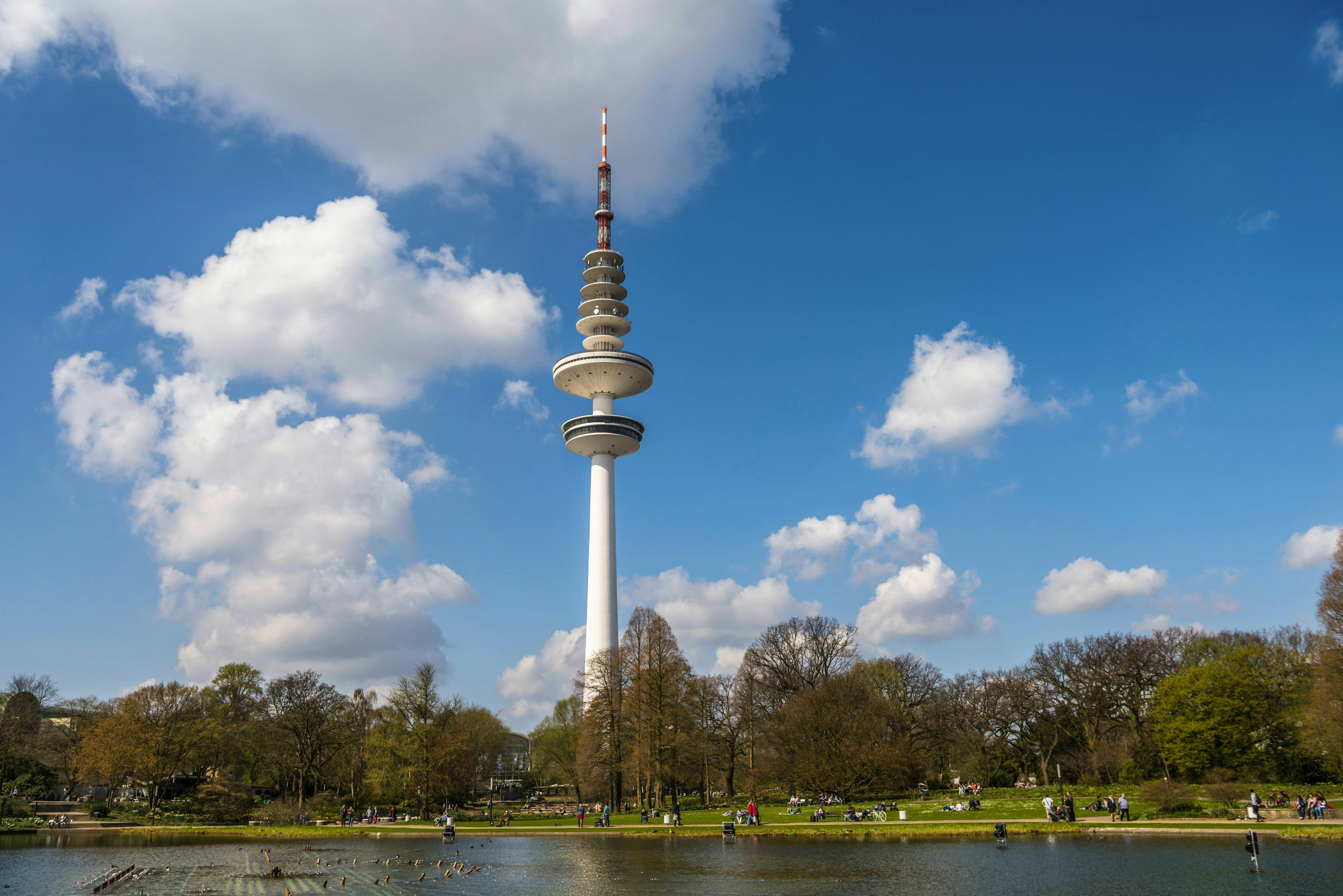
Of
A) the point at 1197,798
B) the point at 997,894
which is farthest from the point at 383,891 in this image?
the point at 1197,798

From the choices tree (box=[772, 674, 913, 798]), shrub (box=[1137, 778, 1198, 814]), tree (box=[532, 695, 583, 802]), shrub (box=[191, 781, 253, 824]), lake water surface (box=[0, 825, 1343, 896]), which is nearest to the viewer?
lake water surface (box=[0, 825, 1343, 896])

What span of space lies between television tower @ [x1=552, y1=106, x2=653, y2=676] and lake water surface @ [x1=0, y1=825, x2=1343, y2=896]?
57.4 meters

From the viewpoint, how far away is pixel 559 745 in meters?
107

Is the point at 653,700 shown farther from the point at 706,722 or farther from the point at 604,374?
the point at 604,374

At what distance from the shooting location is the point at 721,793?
8350 cm

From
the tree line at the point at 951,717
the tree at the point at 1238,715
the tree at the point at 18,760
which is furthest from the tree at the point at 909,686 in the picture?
the tree at the point at 18,760

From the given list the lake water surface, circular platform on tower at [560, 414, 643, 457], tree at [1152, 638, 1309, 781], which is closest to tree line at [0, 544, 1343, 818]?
tree at [1152, 638, 1309, 781]

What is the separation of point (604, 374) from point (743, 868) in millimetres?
84739

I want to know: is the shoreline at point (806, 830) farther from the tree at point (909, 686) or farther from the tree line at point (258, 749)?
the tree at point (909, 686)

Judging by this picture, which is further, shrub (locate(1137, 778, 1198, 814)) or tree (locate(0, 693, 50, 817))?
tree (locate(0, 693, 50, 817))

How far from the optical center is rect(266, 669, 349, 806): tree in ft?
226

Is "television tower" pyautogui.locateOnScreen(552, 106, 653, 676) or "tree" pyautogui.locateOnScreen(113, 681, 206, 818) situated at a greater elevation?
"television tower" pyautogui.locateOnScreen(552, 106, 653, 676)

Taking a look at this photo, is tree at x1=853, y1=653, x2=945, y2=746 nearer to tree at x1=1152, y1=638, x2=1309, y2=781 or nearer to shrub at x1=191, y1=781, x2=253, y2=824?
tree at x1=1152, y1=638, x2=1309, y2=781

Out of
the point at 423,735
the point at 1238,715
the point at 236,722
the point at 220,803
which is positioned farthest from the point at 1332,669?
the point at 236,722
